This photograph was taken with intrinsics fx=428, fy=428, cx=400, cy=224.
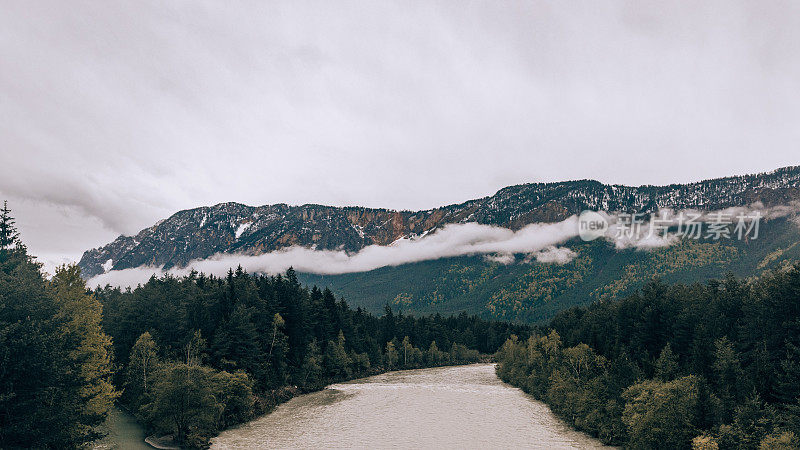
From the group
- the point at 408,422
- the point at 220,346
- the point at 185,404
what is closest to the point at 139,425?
the point at 220,346

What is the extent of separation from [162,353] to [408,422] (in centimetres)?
4213

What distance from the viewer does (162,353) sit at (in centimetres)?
7125

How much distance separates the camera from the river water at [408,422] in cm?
5453

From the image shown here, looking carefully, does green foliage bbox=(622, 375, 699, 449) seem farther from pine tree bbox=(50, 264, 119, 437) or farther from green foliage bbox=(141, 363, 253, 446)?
pine tree bbox=(50, 264, 119, 437)

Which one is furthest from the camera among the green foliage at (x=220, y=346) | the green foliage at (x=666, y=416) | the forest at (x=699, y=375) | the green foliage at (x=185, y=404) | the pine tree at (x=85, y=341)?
the green foliage at (x=220, y=346)

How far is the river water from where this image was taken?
54.5 metres

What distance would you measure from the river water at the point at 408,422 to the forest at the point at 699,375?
6667mm

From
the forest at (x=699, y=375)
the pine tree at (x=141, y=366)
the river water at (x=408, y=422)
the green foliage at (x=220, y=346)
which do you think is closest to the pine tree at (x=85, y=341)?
the green foliage at (x=220, y=346)

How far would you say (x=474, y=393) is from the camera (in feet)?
309

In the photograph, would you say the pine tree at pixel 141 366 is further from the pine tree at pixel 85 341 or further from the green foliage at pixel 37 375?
the green foliage at pixel 37 375

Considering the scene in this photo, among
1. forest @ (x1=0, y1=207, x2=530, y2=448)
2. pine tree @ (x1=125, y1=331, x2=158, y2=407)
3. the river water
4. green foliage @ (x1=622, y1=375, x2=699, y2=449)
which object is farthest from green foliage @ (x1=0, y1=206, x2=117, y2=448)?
green foliage @ (x1=622, y1=375, x2=699, y2=449)

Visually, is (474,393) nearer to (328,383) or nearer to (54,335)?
(328,383)

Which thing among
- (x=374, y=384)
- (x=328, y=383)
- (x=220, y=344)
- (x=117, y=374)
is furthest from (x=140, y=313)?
(x=374, y=384)

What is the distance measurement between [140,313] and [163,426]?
105ft
